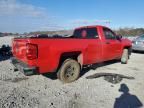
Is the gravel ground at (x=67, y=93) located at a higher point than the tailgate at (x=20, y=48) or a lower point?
lower

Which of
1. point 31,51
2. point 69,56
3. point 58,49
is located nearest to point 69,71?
point 69,56

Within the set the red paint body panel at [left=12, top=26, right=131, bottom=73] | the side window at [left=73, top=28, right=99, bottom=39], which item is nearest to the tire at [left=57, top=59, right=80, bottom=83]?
the red paint body panel at [left=12, top=26, right=131, bottom=73]

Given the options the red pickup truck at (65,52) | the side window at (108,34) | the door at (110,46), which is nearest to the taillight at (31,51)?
the red pickup truck at (65,52)

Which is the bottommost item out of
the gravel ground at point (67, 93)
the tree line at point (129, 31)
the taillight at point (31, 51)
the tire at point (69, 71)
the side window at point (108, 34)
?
the gravel ground at point (67, 93)

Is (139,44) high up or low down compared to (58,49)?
down

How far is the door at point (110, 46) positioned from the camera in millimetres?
8250

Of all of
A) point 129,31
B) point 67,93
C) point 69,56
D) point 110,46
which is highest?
point 129,31

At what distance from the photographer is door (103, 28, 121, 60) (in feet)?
27.1

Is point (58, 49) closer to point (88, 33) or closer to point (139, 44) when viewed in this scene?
point (88, 33)

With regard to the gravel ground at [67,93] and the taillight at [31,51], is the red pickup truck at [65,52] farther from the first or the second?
the gravel ground at [67,93]

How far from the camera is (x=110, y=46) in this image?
28.0 feet

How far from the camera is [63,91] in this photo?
596 centimetres

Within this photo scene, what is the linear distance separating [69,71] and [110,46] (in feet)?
8.51

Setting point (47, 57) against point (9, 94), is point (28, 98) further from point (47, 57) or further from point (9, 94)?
point (47, 57)
